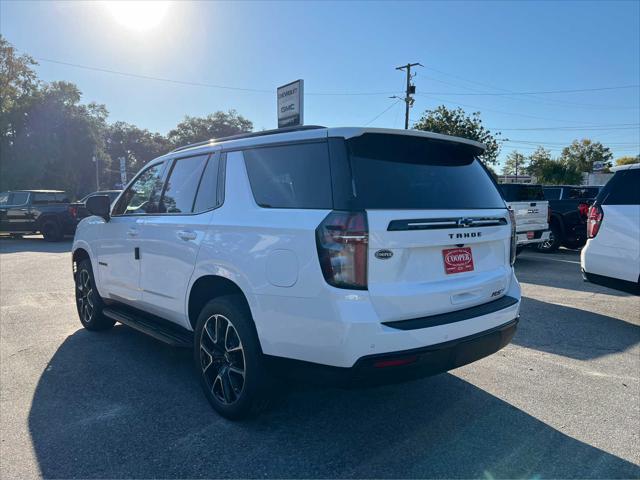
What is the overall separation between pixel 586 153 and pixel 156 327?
283 ft

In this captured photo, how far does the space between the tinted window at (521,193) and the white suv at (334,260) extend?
7.51 metres

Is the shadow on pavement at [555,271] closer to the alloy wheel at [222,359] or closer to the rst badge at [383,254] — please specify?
the rst badge at [383,254]

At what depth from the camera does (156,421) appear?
3.31 metres

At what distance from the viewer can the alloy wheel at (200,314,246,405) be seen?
3.20m

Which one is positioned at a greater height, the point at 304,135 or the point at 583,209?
the point at 304,135

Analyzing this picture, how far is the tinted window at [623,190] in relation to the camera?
5516mm

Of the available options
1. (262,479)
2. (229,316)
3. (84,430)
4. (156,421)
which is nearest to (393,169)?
Result: (229,316)

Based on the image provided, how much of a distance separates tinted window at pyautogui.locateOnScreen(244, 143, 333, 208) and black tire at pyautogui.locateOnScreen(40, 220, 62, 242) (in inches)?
651

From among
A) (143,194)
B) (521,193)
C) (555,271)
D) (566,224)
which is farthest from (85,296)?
(566,224)

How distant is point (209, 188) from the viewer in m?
3.67

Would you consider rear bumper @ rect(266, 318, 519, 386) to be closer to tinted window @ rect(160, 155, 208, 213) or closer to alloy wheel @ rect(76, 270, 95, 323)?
tinted window @ rect(160, 155, 208, 213)

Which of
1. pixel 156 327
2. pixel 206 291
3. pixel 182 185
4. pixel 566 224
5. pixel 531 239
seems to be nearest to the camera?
pixel 206 291

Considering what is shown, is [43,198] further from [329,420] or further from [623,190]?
[623,190]

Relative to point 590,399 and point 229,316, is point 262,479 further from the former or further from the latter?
point 590,399
